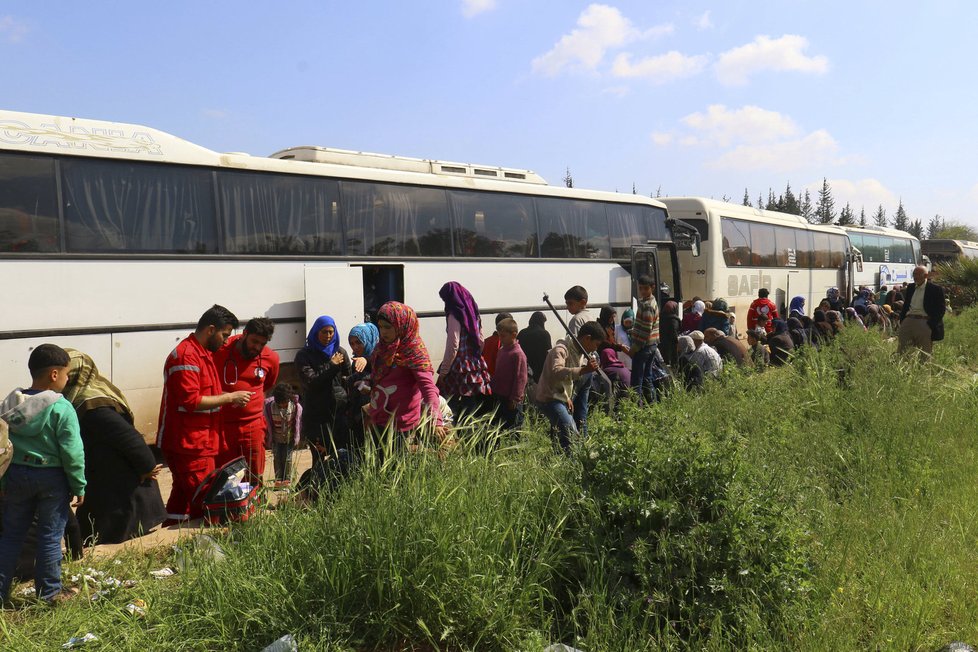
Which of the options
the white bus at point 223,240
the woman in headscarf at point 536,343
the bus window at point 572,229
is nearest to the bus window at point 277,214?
the white bus at point 223,240

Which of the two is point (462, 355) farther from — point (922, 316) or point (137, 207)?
point (922, 316)

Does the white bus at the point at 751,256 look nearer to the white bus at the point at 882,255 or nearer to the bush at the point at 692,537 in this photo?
the white bus at the point at 882,255

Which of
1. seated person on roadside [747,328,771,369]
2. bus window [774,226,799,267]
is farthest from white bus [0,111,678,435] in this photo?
bus window [774,226,799,267]

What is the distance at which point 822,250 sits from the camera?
26.2 meters

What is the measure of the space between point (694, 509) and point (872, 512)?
1.99 metres

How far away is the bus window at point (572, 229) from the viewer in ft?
43.7

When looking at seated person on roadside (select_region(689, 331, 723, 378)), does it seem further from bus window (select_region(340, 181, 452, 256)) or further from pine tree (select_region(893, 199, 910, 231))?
pine tree (select_region(893, 199, 910, 231))

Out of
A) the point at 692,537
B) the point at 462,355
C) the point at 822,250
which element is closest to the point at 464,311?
the point at 462,355

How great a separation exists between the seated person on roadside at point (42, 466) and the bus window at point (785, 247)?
2074 cm

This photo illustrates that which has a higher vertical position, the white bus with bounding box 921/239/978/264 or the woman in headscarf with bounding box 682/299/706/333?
the white bus with bounding box 921/239/978/264

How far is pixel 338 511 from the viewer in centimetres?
402

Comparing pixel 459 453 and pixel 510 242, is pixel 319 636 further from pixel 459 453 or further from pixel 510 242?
pixel 510 242

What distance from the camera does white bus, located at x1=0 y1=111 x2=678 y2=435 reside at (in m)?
8.05

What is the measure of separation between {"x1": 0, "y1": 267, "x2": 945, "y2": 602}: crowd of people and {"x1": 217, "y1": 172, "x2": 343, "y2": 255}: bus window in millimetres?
2909
